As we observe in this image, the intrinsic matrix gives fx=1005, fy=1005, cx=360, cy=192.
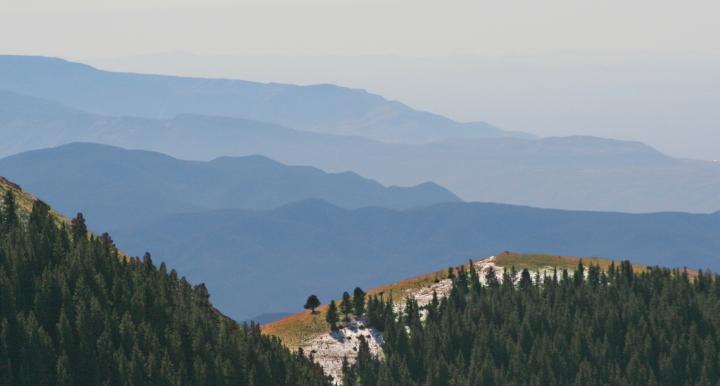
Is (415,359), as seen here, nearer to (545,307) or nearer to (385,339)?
(385,339)

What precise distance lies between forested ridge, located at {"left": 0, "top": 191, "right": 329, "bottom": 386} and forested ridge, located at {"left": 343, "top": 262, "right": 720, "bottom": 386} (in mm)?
18386

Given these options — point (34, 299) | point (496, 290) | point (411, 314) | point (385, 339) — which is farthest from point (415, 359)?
point (34, 299)

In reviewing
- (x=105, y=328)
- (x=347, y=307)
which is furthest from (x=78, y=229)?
Answer: (x=347, y=307)

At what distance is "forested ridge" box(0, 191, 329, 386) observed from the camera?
131m

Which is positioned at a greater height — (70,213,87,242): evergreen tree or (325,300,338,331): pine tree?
(70,213,87,242): evergreen tree

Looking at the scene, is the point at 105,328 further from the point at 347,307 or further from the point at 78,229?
the point at 347,307

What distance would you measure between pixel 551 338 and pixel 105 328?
76.4 metres

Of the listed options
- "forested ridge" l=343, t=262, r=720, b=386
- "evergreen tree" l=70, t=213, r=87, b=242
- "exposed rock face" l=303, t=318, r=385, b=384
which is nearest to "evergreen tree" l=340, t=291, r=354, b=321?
"exposed rock face" l=303, t=318, r=385, b=384

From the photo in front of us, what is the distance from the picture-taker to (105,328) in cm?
14050

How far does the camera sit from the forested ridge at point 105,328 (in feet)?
429

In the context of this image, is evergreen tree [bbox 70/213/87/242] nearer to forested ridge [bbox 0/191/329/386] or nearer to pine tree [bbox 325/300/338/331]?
forested ridge [bbox 0/191/329/386]

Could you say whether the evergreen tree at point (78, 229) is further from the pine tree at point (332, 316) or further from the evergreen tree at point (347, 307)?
the evergreen tree at point (347, 307)

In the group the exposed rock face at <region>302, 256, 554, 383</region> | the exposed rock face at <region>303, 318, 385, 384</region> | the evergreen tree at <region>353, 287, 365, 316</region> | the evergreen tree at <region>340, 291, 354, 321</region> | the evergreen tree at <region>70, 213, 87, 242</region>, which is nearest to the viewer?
the exposed rock face at <region>302, 256, 554, 383</region>

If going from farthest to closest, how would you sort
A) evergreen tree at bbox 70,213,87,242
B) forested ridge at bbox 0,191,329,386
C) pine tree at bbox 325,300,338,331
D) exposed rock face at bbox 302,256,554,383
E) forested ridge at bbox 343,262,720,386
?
1. pine tree at bbox 325,300,338,331
2. evergreen tree at bbox 70,213,87,242
3. exposed rock face at bbox 302,256,554,383
4. forested ridge at bbox 343,262,720,386
5. forested ridge at bbox 0,191,329,386
